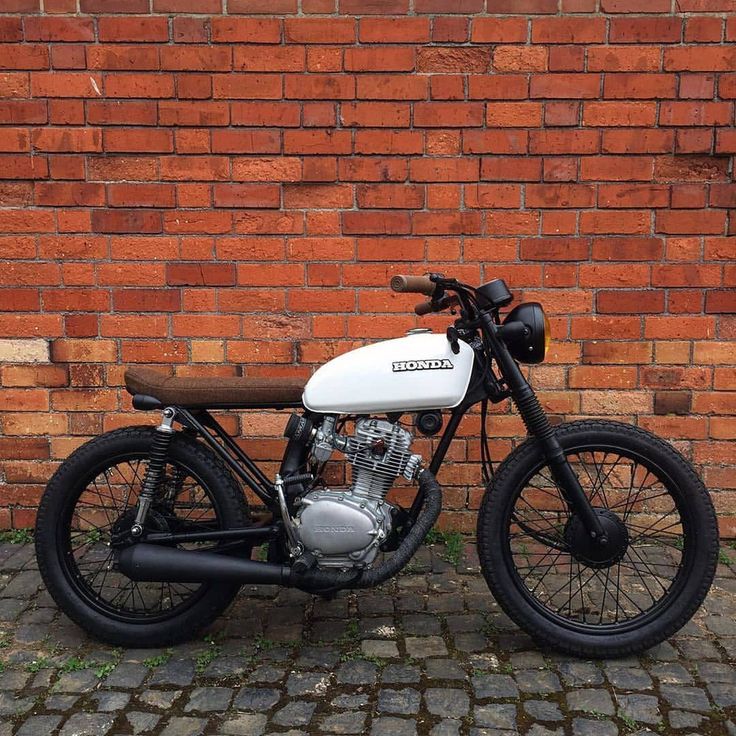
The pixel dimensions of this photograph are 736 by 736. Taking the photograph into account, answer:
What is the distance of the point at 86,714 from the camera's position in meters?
2.45

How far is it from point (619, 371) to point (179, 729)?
8.17ft

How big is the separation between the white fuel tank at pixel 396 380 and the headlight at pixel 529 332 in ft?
0.52

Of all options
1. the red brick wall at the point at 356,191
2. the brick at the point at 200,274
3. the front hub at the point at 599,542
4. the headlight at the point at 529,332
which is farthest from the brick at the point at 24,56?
the front hub at the point at 599,542

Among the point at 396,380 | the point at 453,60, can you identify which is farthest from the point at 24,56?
the point at 396,380

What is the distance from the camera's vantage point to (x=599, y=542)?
8.99ft

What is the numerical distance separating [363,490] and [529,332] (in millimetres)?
815

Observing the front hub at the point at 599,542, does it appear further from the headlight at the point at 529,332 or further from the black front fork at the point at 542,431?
the headlight at the point at 529,332

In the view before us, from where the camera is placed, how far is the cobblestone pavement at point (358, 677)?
7.88ft

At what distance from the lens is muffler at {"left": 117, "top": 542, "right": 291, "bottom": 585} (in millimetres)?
2762

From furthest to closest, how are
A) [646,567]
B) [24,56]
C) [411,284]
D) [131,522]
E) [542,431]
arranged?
[24,56] → [646,567] → [131,522] → [542,431] → [411,284]

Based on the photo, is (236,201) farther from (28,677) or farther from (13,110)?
(28,677)

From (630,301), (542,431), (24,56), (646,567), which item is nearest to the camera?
(542,431)

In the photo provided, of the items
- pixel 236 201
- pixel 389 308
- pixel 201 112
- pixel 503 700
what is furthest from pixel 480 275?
pixel 503 700

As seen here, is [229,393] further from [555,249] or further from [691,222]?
[691,222]
